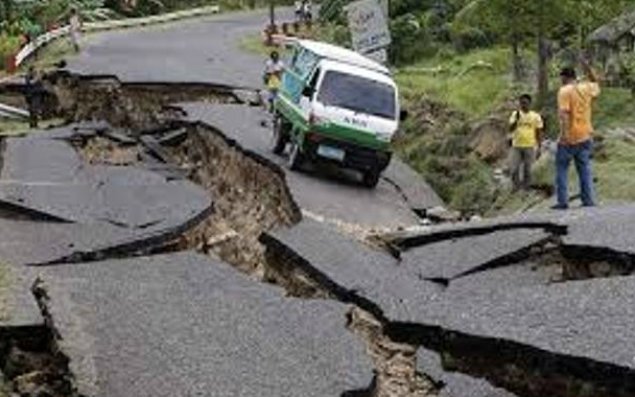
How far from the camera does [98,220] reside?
16.6 meters

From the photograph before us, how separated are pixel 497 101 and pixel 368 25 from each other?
4.94 meters

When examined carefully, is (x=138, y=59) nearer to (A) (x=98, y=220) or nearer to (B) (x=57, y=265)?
(A) (x=98, y=220)

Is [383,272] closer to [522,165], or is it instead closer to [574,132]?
[574,132]

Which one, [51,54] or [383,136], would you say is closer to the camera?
[383,136]

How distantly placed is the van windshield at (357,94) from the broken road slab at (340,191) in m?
1.32

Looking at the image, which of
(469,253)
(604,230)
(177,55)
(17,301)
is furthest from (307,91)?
(177,55)

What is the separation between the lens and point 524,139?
1883cm

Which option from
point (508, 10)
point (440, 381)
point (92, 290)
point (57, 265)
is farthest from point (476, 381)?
point (508, 10)

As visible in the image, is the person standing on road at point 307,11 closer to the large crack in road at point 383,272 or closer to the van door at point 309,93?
the large crack in road at point 383,272

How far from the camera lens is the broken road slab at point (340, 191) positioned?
18.2m

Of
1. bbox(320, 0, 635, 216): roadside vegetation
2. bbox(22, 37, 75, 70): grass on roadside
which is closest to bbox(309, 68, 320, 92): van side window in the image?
bbox(320, 0, 635, 216): roadside vegetation

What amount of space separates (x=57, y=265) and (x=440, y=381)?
5.66 metres

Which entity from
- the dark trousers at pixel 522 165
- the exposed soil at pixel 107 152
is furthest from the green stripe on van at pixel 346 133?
the exposed soil at pixel 107 152

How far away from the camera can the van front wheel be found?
20.8 meters
